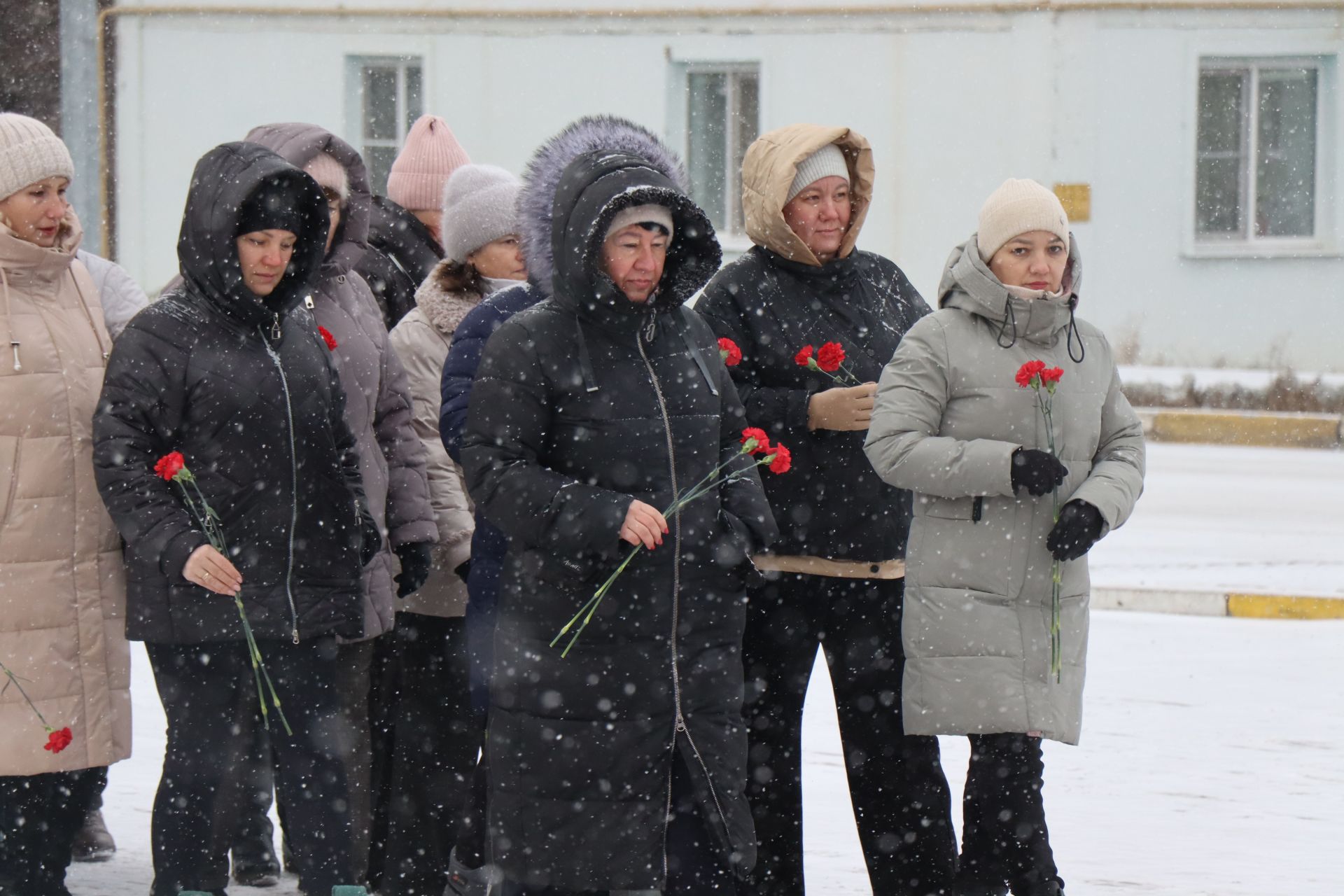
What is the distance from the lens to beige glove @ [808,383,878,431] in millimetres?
4371

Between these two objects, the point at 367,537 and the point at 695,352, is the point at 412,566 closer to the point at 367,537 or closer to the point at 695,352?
the point at 367,537

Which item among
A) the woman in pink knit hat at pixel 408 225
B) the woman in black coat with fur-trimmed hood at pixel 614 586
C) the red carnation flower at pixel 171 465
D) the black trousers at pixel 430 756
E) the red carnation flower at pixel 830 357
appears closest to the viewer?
the woman in black coat with fur-trimmed hood at pixel 614 586

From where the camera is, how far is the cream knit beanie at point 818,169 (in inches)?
177

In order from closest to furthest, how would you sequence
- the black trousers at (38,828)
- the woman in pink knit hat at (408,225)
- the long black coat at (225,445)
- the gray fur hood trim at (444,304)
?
the long black coat at (225,445)
the black trousers at (38,828)
the gray fur hood trim at (444,304)
the woman in pink knit hat at (408,225)

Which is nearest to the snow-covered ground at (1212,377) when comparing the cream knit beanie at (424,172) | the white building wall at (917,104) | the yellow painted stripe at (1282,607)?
the white building wall at (917,104)

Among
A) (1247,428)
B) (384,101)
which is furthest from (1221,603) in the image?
(384,101)

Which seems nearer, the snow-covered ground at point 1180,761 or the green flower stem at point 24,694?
the green flower stem at point 24,694

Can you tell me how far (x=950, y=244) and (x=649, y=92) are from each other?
3.13 m

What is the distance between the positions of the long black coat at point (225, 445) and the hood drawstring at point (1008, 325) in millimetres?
1503

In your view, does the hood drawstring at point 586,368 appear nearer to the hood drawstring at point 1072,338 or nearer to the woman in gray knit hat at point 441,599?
the woman in gray knit hat at point 441,599

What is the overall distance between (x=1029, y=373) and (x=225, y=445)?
1739mm

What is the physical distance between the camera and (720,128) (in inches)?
684

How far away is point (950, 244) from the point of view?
16.3 m

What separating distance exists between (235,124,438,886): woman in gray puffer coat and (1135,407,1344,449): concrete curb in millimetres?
10920
